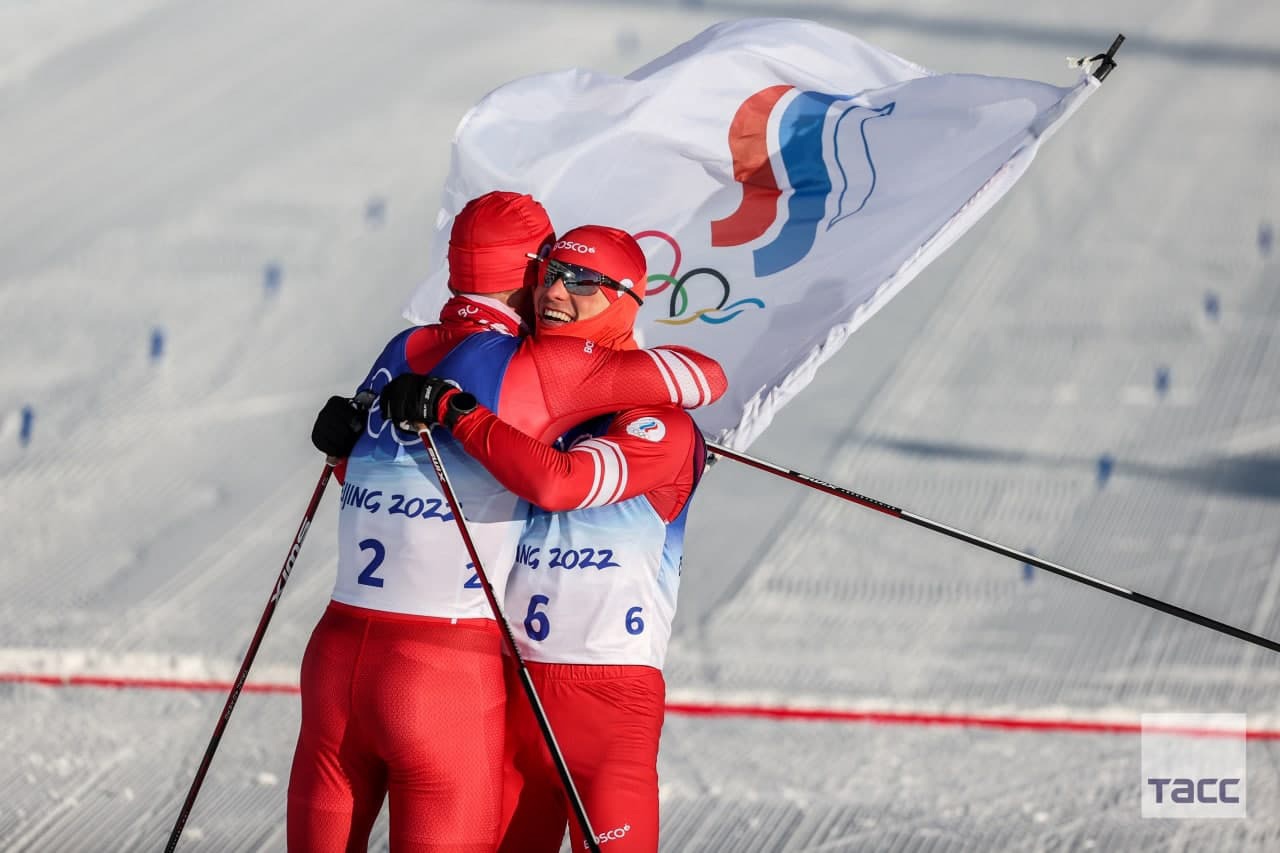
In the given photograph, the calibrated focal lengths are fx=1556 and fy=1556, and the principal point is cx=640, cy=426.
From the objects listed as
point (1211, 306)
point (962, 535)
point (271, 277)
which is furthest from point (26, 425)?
point (1211, 306)

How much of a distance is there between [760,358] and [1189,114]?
7.35 meters

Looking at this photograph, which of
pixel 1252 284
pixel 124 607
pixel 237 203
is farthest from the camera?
pixel 237 203

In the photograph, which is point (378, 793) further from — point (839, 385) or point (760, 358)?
point (839, 385)

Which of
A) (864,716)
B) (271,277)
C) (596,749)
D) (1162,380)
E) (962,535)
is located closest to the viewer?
(596,749)

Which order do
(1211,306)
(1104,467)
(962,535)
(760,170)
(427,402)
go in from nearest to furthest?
(427,402)
(962,535)
(760,170)
(1104,467)
(1211,306)

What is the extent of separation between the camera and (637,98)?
4.31 metres

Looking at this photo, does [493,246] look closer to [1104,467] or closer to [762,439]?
[762,439]

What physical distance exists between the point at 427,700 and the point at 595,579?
43 cm

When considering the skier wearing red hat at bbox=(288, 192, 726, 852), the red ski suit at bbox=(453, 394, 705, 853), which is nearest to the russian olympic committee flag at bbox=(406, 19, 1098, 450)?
the red ski suit at bbox=(453, 394, 705, 853)

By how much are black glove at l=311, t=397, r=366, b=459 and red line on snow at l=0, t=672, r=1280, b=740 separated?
7.66ft

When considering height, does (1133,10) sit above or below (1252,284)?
above

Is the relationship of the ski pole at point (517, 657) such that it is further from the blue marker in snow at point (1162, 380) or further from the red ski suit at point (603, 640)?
the blue marker in snow at point (1162, 380)

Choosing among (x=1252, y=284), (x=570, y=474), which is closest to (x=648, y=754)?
(x=570, y=474)

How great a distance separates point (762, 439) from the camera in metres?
7.26
